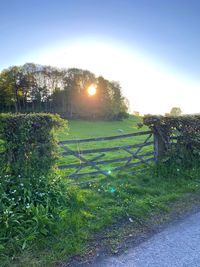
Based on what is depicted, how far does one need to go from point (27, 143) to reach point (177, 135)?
17.6 ft

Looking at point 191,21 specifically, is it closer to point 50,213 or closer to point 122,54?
point 122,54

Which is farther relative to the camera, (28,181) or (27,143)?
(27,143)

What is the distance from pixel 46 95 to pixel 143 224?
38979mm

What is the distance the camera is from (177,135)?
770cm

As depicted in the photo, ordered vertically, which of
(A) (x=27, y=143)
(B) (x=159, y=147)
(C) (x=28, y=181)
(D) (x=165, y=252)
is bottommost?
(D) (x=165, y=252)

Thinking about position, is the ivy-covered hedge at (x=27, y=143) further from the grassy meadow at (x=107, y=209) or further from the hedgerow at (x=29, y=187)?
the grassy meadow at (x=107, y=209)

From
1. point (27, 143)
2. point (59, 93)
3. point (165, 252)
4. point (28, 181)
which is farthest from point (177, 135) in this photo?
point (59, 93)

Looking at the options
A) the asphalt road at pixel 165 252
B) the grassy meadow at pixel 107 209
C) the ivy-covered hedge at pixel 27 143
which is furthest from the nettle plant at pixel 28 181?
the asphalt road at pixel 165 252

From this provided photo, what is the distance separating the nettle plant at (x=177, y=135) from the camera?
7527 mm

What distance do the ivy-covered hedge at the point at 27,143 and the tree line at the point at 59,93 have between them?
3506 cm

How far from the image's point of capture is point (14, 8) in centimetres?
779

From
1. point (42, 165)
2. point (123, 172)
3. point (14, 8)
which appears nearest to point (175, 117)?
point (123, 172)

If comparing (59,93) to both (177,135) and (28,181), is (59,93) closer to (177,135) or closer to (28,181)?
(177,135)

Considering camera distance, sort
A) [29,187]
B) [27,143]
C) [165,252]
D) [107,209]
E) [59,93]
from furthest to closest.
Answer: [59,93] < [27,143] < [107,209] < [29,187] < [165,252]
